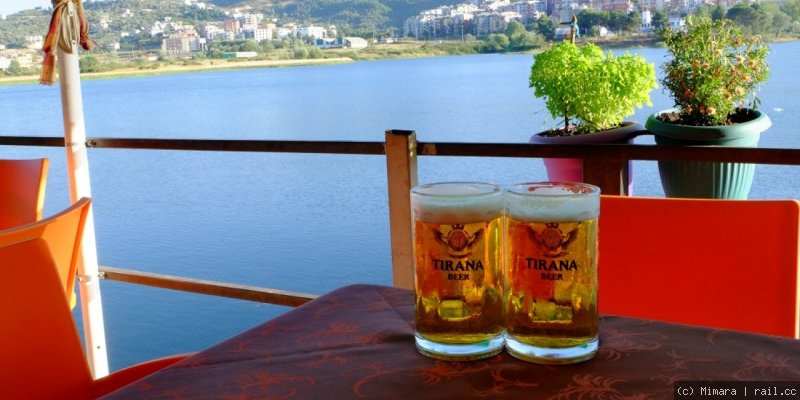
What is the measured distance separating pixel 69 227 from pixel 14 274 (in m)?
0.52

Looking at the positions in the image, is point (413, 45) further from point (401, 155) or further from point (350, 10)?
point (401, 155)

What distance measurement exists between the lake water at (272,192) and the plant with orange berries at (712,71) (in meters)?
0.69

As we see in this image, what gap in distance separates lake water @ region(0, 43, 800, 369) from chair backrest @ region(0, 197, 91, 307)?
9.06 ft

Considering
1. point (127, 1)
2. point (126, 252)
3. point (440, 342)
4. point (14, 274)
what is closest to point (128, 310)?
point (126, 252)

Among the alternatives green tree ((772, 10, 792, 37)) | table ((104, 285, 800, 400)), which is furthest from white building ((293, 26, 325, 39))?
table ((104, 285, 800, 400))

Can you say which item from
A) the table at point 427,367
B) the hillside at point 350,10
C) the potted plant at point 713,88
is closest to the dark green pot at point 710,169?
the potted plant at point 713,88

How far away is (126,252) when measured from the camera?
28.7ft

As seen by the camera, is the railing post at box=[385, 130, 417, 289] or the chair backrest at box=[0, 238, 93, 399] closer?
the chair backrest at box=[0, 238, 93, 399]

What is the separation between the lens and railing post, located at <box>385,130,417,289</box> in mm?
2250

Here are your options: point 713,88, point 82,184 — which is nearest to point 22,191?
point 82,184

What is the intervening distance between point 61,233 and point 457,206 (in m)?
1.16

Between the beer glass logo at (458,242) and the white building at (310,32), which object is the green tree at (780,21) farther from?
the white building at (310,32)

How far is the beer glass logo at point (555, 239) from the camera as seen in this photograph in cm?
A: 90

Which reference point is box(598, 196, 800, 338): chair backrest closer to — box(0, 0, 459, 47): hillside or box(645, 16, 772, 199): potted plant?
box(645, 16, 772, 199): potted plant
